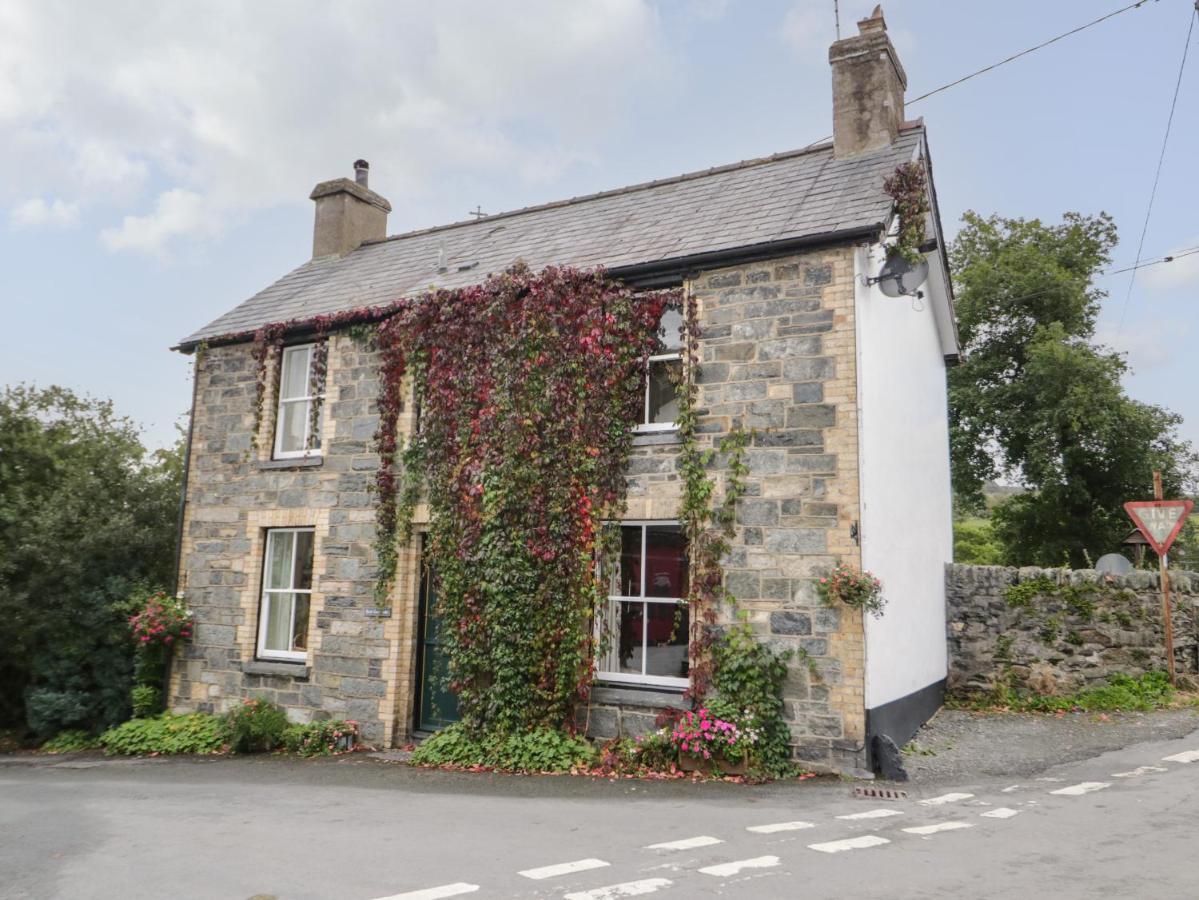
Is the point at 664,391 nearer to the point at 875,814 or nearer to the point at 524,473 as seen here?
the point at 524,473

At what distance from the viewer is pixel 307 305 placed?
1321cm

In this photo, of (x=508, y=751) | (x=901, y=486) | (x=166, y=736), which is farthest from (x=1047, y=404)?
(x=166, y=736)

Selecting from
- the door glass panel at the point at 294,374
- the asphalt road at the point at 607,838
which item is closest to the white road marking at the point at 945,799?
the asphalt road at the point at 607,838

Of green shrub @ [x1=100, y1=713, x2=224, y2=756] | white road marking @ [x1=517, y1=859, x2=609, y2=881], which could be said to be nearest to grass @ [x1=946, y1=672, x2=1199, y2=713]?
white road marking @ [x1=517, y1=859, x2=609, y2=881]

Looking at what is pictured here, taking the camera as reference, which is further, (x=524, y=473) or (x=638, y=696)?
(x=524, y=473)

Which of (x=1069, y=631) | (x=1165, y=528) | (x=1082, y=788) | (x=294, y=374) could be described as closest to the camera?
(x=1082, y=788)

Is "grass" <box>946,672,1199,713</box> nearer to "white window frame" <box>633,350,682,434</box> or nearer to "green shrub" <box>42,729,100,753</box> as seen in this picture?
"white window frame" <box>633,350,682,434</box>

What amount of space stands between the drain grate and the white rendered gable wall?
2.75ft

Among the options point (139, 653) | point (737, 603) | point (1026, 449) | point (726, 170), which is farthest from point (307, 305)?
point (1026, 449)

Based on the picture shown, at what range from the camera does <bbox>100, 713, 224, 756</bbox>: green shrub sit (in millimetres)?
11633

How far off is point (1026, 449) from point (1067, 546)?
9.79ft

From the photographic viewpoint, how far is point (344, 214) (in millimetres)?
15992

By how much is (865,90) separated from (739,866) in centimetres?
921

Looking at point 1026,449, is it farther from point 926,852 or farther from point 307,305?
point 926,852
